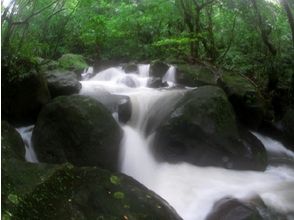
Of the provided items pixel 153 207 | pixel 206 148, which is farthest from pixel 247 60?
pixel 153 207

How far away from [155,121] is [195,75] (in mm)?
2837

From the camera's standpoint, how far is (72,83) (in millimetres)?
7445

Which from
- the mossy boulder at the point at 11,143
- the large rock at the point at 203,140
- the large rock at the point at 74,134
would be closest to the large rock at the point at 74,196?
the mossy boulder at the point at 11,143

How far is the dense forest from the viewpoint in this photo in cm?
358

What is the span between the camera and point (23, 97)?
6289mm

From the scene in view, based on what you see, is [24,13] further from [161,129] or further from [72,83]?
[161,129]

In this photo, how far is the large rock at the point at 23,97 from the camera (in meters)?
6.15

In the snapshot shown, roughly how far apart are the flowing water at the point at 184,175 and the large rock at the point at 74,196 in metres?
1.34

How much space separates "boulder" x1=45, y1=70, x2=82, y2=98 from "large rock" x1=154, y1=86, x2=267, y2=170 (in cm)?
203

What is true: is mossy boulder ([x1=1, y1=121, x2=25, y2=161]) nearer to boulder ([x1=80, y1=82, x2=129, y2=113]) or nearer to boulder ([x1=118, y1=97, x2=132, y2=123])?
boulder ([x1=118, y1=97, x2=132, y2=123])

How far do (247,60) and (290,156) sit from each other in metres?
2.73

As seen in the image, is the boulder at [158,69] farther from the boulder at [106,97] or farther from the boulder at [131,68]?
the boulder at [106,97]

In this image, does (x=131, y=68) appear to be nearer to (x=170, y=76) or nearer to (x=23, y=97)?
(x=170, y=76)

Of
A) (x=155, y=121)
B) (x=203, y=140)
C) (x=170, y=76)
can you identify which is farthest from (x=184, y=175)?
(x=170, y=76)
